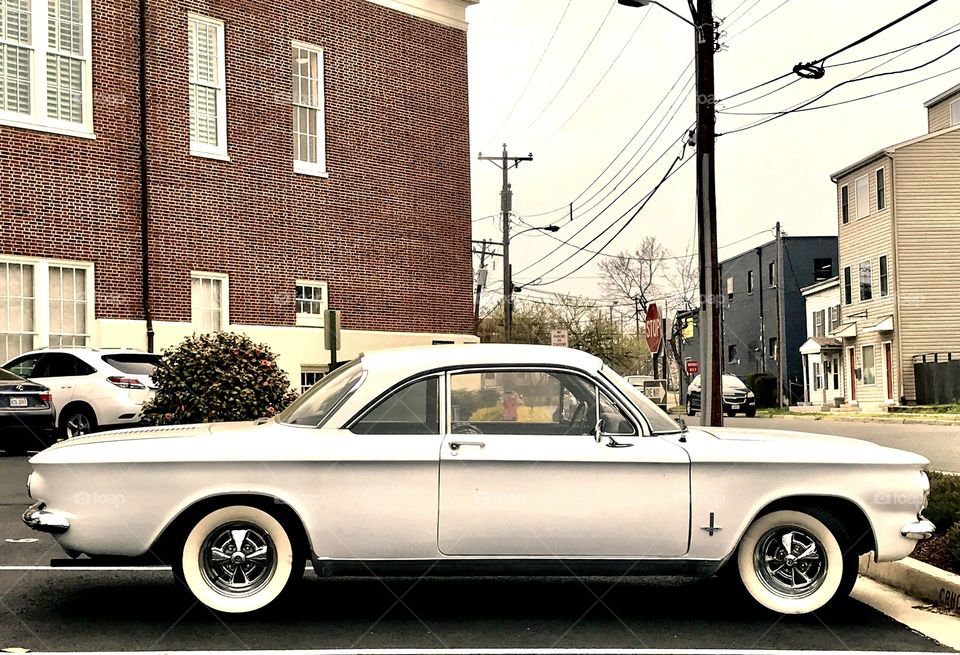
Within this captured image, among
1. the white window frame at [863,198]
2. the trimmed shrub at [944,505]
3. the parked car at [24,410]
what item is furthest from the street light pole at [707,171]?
the white window frame at [863,198]

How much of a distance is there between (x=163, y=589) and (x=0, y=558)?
202cm

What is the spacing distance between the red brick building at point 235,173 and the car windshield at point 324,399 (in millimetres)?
17276

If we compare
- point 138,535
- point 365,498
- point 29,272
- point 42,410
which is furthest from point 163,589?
point 29,272

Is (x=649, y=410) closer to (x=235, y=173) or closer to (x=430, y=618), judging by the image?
(x=430, y=618)

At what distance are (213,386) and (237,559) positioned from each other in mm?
9791

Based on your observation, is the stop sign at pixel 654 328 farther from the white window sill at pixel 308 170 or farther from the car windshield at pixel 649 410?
the car windshield at pixel 649 410

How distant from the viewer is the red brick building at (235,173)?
24.0m

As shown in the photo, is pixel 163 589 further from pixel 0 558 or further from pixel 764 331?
pixel 764 331

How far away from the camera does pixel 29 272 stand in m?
23.6

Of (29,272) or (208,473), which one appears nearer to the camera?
(208,473)

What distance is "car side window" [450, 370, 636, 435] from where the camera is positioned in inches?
289

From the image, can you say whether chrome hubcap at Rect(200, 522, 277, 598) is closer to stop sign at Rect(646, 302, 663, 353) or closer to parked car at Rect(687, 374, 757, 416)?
stop sign at Rect(646, 302, 663, 353)

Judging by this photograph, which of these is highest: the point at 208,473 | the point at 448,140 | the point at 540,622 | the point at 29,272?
the point at 448,140

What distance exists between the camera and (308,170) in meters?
29.4
